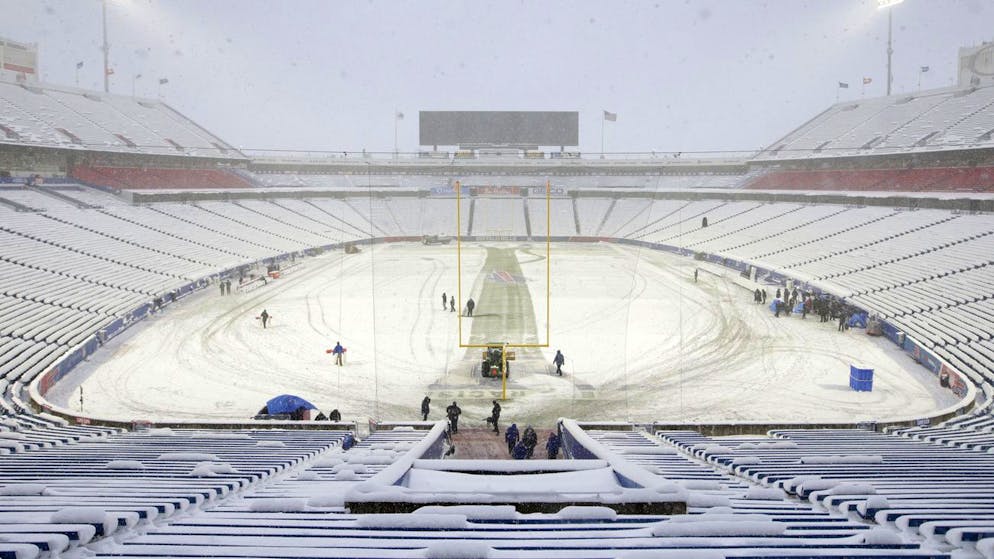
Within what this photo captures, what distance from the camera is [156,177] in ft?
168

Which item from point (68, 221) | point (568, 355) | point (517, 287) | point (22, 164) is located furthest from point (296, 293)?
point (22, 164)

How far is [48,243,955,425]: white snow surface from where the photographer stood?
16234 millimetres

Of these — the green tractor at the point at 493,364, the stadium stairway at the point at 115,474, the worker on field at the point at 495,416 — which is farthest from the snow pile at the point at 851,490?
the green tractor at the point at 493,364

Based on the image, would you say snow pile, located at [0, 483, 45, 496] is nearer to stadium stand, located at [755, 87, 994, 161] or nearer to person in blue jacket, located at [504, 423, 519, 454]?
person in blue jacket, located at [504, 423, 519, 454]

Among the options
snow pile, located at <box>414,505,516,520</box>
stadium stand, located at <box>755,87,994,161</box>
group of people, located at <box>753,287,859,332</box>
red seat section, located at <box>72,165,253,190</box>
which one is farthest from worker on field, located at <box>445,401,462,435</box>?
red seat section, located at <box>72,165,253,190</box>

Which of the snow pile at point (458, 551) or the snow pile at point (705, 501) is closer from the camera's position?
the snow pile at point (458, 551)

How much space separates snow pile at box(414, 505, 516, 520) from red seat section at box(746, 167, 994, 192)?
42.3 metres

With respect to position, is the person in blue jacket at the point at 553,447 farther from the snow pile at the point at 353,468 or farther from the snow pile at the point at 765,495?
the snow pile at the point at 765,495

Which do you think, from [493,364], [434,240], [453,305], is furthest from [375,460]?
[434,240]

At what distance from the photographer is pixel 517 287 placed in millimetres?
27562

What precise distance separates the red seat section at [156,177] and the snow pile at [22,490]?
46.2m

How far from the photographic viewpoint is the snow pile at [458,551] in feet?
10.6

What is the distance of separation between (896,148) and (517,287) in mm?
31124

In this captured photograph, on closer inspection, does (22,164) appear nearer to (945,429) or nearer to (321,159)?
(321,159)
